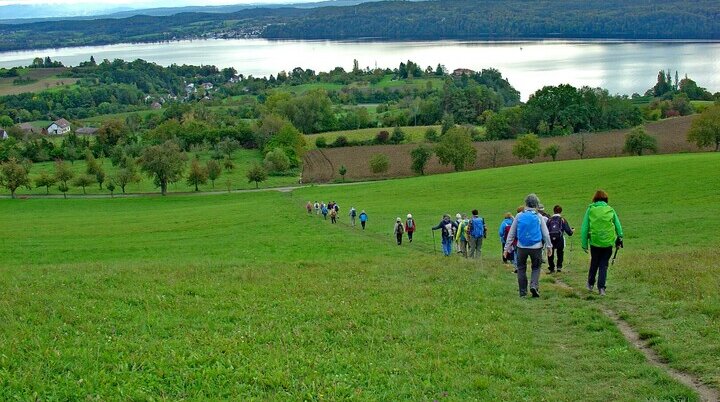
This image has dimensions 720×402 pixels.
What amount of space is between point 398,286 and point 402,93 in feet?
585

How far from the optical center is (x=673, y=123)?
4272 inches

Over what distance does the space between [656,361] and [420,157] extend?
2861 inches

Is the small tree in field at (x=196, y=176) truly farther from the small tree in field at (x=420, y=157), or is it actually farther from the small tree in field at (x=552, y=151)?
the small tree in field at (x=552, y=151)

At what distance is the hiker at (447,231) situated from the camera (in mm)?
25477

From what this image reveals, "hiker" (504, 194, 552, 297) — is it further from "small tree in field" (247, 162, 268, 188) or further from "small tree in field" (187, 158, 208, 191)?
"small tree in field" (247, 162, 268, 188)

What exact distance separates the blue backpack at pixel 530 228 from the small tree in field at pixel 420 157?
67962 millimetres

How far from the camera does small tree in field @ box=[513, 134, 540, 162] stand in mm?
85875

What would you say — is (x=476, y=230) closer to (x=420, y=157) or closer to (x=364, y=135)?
(x=420, y=157)

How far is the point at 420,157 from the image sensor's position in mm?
82375

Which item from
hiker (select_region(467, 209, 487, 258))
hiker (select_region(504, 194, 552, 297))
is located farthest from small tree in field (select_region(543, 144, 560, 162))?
hiker (select_region(504, 194, 552, 297))

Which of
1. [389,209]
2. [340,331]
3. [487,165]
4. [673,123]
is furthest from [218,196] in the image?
[673,123]

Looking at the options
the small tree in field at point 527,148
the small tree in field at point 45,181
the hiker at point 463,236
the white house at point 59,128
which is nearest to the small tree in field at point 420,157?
the small tree in field at point 527,148

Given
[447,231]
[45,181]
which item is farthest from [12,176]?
[447,231]

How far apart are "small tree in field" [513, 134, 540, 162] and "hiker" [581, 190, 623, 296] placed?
239 feet
